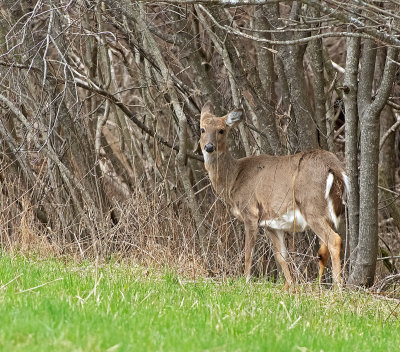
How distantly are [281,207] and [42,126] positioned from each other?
2.69 m

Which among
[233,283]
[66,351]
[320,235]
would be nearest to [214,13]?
[320,235]

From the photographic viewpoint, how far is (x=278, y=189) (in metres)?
8.42

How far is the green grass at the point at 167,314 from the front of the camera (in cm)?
392

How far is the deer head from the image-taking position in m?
8.66

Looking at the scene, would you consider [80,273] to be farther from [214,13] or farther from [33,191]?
[214,13]

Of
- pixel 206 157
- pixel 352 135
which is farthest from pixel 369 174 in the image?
pixel 206 157

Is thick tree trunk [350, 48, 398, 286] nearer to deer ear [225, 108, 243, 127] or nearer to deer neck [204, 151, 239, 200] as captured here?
deer ear [225, 108, 243, 127]

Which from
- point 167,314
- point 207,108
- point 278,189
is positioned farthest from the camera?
point 207,108

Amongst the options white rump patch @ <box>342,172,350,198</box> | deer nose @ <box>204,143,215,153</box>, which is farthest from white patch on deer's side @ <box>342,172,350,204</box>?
deer nose @ <box>204,143,215,153</box>

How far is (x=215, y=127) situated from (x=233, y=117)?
231 mm

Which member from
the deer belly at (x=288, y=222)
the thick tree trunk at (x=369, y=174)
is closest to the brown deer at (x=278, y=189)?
the deer belly at (x=288, y=222)

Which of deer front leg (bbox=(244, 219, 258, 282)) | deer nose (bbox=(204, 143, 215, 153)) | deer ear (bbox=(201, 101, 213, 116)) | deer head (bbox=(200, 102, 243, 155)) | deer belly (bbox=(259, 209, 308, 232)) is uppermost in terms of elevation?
deer ear (bbox=(201, 101, 213, 116))

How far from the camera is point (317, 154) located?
318 inches

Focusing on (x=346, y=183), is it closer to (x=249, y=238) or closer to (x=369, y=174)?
(x=369, y=174)
